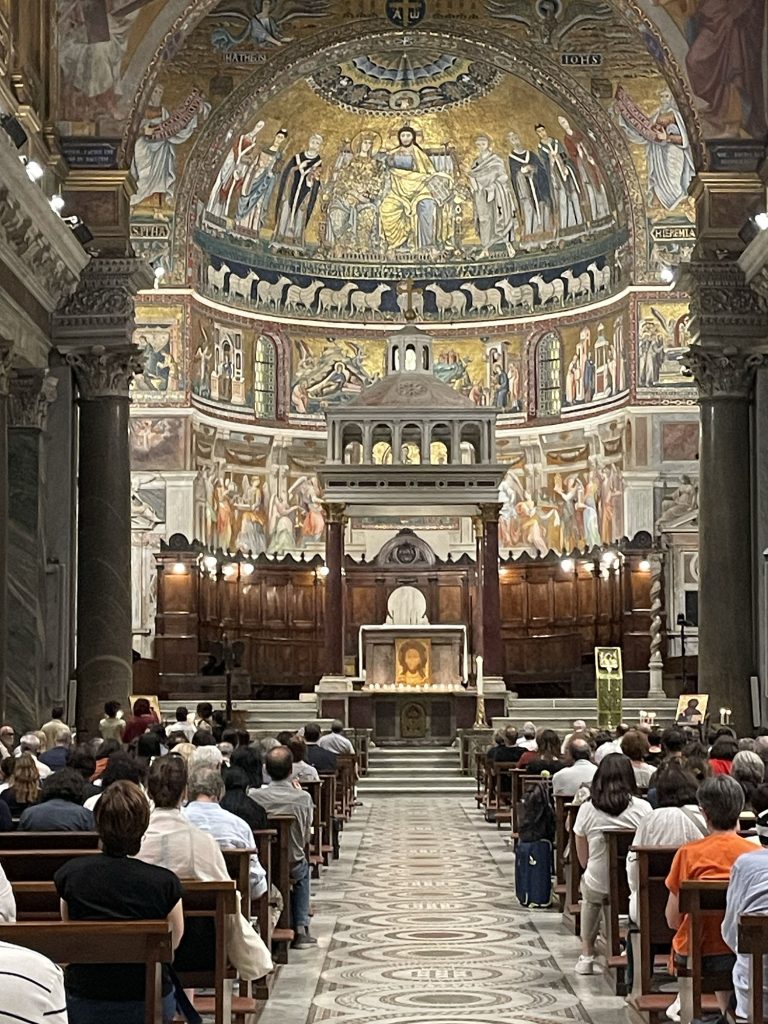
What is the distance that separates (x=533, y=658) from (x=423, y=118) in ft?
45.7

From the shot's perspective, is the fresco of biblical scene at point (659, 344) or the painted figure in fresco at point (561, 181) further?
the painted figure in fresco at point (561, 181)

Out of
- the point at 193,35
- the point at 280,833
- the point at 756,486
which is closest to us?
the point at 280,833

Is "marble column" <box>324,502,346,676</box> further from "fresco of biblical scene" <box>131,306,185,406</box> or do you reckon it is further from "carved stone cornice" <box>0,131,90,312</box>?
"carved stone cornice" <box>0,131,90,312</box>

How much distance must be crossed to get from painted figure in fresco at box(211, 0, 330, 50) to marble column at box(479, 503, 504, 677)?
1194 cm

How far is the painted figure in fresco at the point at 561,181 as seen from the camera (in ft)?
137

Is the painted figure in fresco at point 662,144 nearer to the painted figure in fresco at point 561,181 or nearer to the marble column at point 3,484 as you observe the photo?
the painted figure in fresco at point 561,181

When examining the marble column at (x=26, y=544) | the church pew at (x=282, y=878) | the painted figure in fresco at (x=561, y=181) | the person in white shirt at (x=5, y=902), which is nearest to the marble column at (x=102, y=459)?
the marble column at (x=26, y=544)

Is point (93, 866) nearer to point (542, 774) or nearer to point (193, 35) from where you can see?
point (542, 774)

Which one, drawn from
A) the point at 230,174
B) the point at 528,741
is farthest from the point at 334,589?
the point at 230,174

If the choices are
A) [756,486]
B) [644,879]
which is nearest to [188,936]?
[644,879]

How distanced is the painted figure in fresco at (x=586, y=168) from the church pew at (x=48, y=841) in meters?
32.7

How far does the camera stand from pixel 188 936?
8.62m

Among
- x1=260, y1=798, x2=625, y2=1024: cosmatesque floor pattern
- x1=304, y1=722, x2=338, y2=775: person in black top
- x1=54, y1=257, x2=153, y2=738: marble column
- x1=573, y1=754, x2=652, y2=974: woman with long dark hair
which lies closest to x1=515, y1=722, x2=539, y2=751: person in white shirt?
x1=260, y1=798, x2=625, y2=1024: cosmatesque floor pattern

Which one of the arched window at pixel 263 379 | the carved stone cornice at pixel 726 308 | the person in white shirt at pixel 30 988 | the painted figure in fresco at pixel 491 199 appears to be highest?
the painted figure in fresco at pixel 491 199
